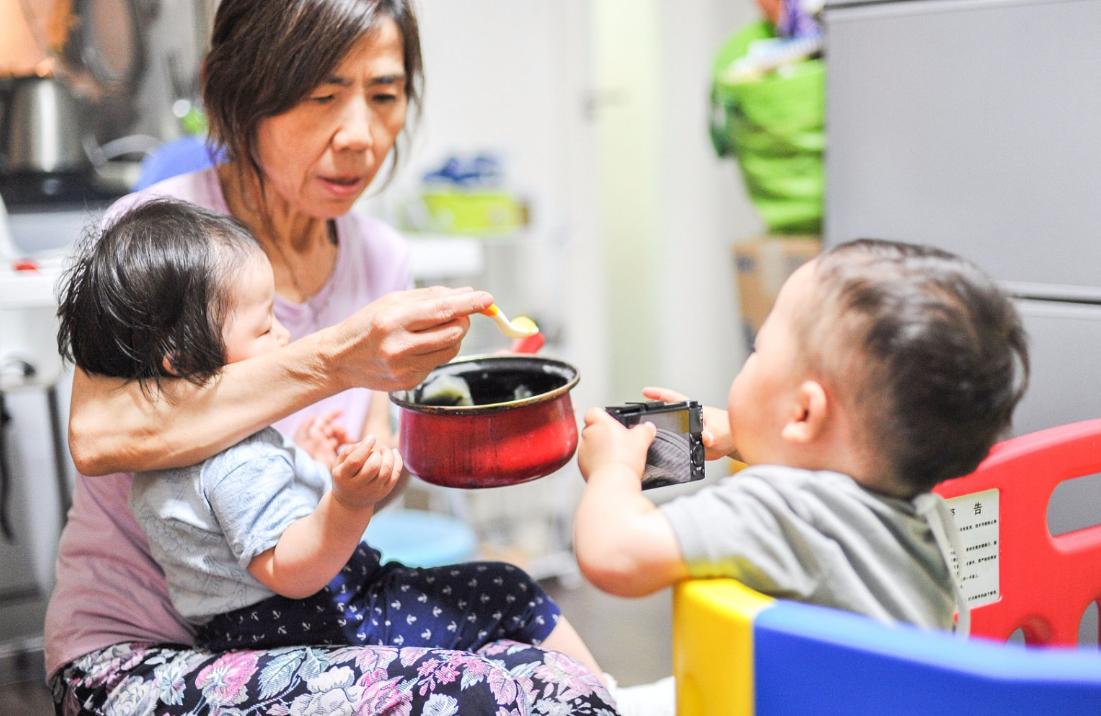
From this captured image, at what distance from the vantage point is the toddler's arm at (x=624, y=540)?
27.6 inches

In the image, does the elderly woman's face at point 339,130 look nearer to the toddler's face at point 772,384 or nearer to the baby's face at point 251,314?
the baby's face at point 251,314

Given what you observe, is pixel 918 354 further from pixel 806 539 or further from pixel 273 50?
pixel 273 50

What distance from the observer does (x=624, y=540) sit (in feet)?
2.31

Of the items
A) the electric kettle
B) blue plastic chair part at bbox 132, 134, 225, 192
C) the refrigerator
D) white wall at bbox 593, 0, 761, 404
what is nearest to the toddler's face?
the refrigerator

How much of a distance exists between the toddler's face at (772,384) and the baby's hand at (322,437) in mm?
501

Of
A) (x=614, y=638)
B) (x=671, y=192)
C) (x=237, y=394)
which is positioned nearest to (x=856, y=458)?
(x=237, y=394)

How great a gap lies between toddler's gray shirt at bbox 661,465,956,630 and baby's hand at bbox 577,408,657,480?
7 centimetres

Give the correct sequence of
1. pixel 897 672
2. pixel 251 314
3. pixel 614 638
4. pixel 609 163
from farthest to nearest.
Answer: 1. pixel 609 163
2. pixel 614 638
3. pixel 251 314
4. pixel 897 672

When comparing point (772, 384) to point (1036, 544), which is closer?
point (772, 384)

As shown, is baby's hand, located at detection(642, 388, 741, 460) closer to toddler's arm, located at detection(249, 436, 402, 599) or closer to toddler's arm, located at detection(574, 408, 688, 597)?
toddler's arm, located at detection(574, 408, 688, 597)

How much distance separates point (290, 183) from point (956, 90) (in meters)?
1.01

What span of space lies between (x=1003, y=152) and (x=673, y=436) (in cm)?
83

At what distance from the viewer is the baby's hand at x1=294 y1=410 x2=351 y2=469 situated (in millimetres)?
1091

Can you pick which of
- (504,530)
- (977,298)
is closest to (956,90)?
(977,298)
